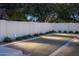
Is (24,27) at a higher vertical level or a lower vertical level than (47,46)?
higher

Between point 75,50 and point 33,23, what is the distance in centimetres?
115

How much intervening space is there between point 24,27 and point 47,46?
2.31 ft

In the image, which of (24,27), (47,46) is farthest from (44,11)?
(47,46)

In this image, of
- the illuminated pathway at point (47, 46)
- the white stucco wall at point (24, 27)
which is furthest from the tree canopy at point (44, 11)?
the illuminated pathway at point (47, 46)

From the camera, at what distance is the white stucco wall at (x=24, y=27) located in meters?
48.5

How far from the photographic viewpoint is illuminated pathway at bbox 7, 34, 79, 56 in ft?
159

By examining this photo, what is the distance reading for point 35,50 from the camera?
48375mm

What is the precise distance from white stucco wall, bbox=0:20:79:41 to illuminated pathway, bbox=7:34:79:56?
0.21 meters

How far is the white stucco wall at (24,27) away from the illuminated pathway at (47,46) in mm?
208

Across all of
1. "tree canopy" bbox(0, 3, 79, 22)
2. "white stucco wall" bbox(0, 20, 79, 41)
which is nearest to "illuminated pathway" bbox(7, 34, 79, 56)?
"white stucco wall" bbox(0, 20, 79, 41)

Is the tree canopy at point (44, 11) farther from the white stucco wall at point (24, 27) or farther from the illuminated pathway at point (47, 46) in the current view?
the illuminated pathway at point (47, 46)

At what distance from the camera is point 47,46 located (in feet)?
159

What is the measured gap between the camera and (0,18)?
1908 inches

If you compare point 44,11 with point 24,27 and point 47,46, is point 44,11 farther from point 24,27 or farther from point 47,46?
point 47,46
